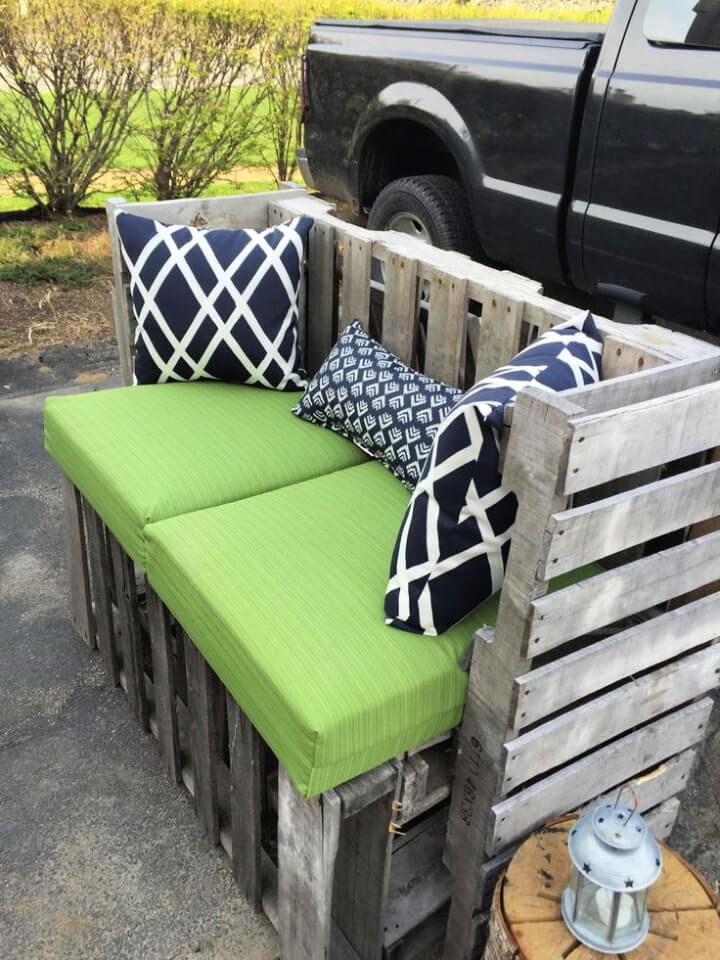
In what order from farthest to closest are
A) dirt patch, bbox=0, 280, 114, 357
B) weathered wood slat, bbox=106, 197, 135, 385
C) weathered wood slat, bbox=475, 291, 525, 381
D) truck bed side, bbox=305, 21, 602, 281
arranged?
dirt patch, bbox=0, 280, 114, 357 → truck bed side, bbox=305, 21, 602, 281 → weathered wood slat, bbox=106, 197, 135, 385 → weathered wood slat, bbox=475, 291, 525, 381

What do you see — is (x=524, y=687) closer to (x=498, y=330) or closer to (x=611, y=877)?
(x=611, y=877)

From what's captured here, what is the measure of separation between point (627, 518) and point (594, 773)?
0.67 metres

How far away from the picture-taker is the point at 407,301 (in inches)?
108

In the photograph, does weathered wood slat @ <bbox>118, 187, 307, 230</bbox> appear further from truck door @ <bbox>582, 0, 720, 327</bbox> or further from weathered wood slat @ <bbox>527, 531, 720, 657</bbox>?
weathered wood slat @ <bbox>527, 531, 720, 657</bbox>

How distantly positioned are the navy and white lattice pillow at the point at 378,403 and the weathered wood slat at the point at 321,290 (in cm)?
36

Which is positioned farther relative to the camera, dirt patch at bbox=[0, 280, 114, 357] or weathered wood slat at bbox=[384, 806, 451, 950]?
dirt patch at bbox=[0, 280, 114, 357]

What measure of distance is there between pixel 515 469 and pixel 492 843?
82 centimetres

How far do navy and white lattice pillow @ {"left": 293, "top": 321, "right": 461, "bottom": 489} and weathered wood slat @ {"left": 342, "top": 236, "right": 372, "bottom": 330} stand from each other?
14cm

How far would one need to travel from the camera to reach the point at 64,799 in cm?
256

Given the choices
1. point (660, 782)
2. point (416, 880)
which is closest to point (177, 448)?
point (416, 880)

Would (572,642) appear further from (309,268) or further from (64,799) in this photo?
(309,268)

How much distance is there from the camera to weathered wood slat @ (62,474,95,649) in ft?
9.69

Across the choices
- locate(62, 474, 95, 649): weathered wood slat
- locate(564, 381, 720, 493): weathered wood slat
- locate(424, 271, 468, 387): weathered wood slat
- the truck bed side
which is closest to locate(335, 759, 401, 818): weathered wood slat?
locate(564, 381, 720, 493): weathered wood slat

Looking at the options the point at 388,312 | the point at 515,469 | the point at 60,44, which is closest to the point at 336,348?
the point at 388,312
